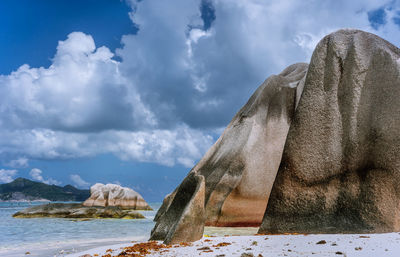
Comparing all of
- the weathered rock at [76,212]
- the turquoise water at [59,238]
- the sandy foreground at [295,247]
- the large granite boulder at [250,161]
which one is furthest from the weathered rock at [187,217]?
the weathered rock at [76,212]

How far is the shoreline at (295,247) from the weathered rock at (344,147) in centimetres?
93

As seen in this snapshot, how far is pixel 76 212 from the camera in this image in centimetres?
2161

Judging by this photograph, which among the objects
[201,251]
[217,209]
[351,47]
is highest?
[351,47]

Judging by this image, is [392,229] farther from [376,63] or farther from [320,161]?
[376,63]

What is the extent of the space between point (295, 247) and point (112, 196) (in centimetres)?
3130

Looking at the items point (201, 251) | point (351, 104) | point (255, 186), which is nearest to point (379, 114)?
point (351, 104)

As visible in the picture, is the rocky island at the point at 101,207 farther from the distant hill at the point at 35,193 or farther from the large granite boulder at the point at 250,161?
A: the distant hill at the point at 35,193

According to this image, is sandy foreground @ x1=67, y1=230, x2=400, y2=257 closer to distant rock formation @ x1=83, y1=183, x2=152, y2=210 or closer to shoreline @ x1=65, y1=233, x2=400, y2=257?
shoreline @ x1=65, y1=233, x2=400, y2=257

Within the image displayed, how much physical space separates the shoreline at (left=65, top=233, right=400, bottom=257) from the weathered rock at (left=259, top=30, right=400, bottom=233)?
929mm

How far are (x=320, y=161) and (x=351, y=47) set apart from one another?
7.14 ft

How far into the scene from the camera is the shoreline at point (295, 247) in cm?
396

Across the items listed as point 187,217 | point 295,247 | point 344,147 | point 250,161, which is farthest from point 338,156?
point 250,161

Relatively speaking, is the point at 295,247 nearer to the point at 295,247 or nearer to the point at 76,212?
the point at 295,247

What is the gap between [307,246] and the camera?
439 cm
